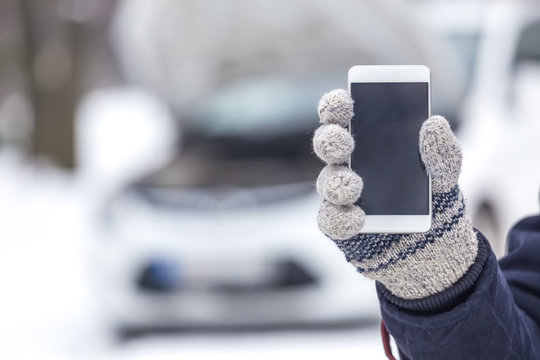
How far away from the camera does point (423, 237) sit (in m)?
1.30

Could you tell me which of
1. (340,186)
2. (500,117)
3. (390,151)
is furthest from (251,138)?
(340,186)

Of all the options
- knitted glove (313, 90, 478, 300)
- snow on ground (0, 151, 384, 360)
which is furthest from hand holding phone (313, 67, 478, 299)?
snow on ground (0, 151, 384, 360)

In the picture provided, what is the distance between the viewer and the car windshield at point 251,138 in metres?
4.36

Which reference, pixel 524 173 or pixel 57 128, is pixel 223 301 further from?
pixel 57 128

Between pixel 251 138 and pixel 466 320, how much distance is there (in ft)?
11.2

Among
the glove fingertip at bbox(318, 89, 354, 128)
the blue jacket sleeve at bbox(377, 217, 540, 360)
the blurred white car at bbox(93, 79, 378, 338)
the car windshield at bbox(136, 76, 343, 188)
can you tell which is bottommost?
the blue jacket sleeve at bbox(377, 217, 540, 360)

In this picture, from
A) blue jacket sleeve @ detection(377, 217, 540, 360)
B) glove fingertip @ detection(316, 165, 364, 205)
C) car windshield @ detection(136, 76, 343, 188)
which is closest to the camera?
glove fingertip @ detection(316, 165, 364, 205)

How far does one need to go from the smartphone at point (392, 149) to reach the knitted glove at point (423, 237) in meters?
0.03

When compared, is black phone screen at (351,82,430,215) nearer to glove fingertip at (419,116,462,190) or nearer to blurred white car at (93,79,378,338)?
glove fingertip at (419,116,462,190)

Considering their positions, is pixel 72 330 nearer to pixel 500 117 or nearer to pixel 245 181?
pixel 245 181

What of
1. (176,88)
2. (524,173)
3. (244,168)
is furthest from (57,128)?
(524,173)

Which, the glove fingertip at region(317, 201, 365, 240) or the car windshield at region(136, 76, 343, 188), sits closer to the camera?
the glove fingertip at region(317, 201, 365, 240)

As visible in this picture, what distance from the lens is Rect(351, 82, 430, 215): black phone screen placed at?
1294 mm

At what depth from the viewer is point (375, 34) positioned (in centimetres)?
467
